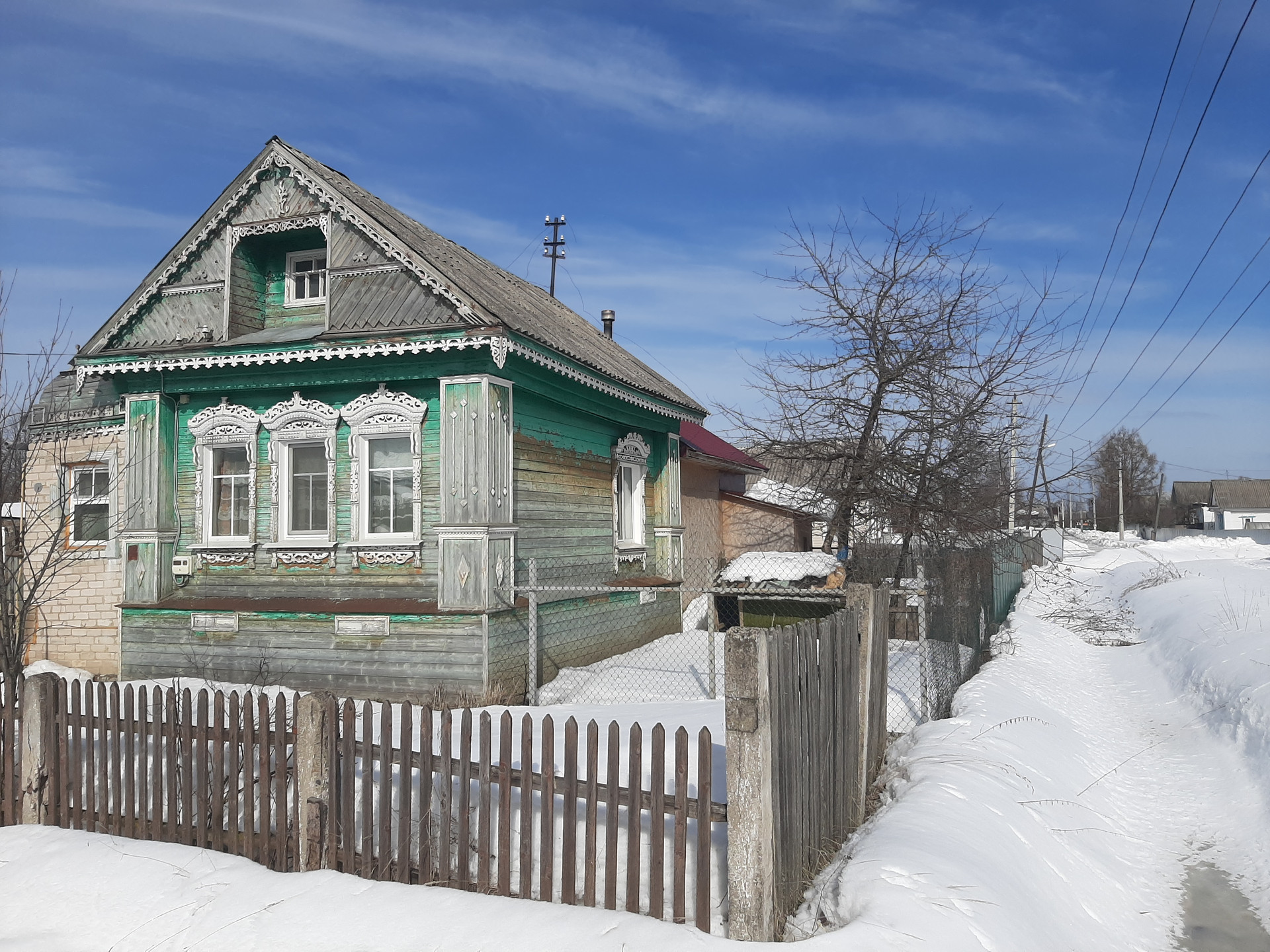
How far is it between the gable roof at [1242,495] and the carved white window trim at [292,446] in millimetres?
100952

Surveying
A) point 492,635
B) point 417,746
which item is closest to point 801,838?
point 417,746

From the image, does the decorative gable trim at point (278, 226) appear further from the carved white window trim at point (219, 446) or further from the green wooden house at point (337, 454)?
the carved white window trim at point (219, 446)

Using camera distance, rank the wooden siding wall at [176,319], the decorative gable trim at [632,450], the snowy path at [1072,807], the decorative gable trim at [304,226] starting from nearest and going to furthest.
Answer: the snowy path at [1072,807] → the decorative gable trim at [304,226] → the wooden siding wall at [176,319] → the decorative gable trim at [632,450]

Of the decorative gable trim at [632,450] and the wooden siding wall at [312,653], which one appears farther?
the decorative gable trim at [632,450]

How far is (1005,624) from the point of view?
16.4m

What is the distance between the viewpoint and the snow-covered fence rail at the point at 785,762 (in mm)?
4023

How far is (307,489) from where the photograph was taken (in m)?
11.6

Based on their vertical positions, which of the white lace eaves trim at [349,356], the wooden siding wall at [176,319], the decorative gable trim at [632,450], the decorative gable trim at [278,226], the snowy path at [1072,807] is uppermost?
the decorative gable trim at [278,226]

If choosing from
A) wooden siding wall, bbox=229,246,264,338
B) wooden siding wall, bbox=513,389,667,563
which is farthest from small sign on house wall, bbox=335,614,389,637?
wooden siding wall, bbox=229,246,264,338

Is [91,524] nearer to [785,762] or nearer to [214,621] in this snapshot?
[214,621]

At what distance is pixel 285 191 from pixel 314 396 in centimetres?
272

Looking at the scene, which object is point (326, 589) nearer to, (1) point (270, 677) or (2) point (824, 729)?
(1) point (270, 677)

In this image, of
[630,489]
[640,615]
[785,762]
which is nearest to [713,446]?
[630,489]

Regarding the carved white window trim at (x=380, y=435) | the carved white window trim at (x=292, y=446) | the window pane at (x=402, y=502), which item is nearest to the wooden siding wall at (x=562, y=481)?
the carved white window trim at (x=380, y=435)
